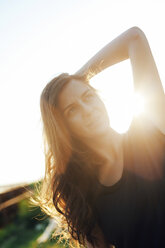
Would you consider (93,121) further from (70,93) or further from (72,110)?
(70,93)

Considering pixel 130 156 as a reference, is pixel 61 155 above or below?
above

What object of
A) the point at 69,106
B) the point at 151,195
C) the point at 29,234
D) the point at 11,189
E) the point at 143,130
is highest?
the point at 69,106

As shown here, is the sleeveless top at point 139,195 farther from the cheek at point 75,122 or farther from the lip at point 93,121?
the cheek at point 75,122

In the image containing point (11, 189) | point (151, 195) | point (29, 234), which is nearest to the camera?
point (151, 195)

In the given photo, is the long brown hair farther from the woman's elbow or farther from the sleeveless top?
the woman's elbow

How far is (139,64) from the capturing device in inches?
84.5

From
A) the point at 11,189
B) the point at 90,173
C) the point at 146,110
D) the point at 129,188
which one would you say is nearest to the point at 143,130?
the point at 146,110

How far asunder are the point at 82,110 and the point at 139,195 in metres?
0.97

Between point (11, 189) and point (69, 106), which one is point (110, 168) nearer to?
point (69, 106)

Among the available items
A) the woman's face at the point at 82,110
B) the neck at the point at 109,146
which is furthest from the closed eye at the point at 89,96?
the neck at the point at 109,146

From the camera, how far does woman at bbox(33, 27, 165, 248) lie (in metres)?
1.90

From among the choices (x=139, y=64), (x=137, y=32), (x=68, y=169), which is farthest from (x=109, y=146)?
(x=137, y=32)

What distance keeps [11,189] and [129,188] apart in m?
10.3

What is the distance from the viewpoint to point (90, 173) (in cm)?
263
